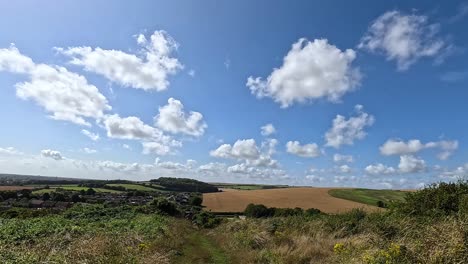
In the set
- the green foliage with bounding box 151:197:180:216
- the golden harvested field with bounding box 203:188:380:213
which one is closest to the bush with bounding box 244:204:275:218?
the golden harvested field with bounding box 203:188:380:213

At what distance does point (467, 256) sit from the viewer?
8188 millimetres

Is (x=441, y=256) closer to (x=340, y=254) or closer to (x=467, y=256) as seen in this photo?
(x=467, y=256)

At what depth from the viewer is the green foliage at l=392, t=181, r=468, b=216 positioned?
19500 mm

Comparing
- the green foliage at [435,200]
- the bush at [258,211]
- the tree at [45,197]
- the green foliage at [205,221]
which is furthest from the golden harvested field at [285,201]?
the green foliage at [435,200]

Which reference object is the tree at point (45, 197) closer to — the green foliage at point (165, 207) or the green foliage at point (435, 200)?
the green foliage at point (165, 207)

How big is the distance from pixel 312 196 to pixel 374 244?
68.3 metres

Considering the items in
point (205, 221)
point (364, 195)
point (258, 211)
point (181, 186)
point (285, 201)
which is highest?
point (364, 195)

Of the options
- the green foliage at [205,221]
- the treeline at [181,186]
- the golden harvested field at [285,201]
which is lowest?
the green foliage at [205,221]

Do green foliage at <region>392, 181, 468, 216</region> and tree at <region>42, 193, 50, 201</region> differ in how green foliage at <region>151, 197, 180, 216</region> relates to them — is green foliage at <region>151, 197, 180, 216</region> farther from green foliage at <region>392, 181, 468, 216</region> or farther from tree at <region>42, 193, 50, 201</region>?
green foliage at <region>392, 181, 468, 216</region>

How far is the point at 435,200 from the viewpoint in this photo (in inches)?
825

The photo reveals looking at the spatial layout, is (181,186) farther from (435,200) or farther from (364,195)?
(435,200)

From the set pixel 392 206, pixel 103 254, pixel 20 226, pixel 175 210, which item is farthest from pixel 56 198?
pixel 103 254

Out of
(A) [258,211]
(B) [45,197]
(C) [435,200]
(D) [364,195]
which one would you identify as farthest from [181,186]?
(C) [435,200]

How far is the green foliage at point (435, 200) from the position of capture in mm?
19500
